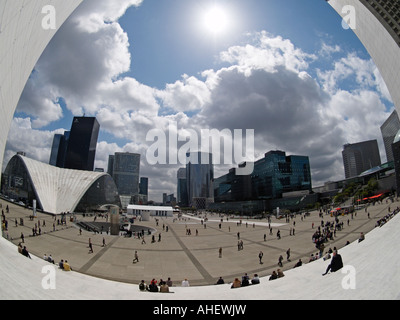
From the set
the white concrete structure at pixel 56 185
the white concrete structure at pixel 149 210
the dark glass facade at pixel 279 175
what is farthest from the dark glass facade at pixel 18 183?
the dark glass facade at pixel 279 175

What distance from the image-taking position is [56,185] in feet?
163

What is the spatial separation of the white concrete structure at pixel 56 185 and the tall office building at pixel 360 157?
21312cm

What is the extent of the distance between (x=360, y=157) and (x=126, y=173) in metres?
226

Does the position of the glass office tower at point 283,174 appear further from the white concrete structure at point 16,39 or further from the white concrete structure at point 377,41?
the white concrete structure at point 16,39

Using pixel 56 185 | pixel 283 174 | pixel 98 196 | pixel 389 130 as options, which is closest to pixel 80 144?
pixel 98 196

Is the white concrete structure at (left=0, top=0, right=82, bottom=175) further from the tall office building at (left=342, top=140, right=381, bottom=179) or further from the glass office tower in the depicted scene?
the tall office building at (left=342, top=140, right=381, bottom=179)

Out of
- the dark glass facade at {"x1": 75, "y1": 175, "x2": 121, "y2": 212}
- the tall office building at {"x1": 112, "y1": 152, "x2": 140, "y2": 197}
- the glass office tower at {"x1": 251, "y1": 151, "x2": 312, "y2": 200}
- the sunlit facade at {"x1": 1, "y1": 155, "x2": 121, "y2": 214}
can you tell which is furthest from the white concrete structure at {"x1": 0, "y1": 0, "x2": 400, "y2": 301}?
the tall office building at {"x1": 112, "y1": 152, "x2": 140, "y2": 197}

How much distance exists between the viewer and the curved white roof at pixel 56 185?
4369 cm

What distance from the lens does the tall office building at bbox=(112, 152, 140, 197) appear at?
585ft

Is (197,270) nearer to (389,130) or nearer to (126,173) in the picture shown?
(389,130)

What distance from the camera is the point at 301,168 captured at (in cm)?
9288

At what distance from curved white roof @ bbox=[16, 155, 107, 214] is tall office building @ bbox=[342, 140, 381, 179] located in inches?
8391
